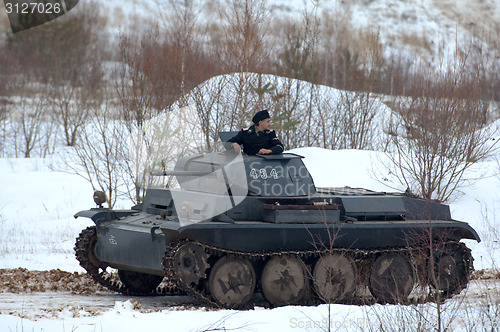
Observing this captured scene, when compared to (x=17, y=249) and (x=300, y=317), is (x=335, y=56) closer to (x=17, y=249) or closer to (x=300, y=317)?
(x=17, y=249)

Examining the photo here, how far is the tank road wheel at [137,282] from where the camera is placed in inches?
410

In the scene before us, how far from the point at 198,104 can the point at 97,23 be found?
1138 inches

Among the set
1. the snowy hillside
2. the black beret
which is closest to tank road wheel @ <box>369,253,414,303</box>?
the black beret

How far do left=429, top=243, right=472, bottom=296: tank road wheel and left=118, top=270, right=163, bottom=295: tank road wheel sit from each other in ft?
13.9

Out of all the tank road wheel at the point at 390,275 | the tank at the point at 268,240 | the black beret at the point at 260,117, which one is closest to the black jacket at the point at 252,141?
the black beret at the point at 260,117

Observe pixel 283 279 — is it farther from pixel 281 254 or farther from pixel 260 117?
pixel 260 117

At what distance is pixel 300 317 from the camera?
7805 millimetres

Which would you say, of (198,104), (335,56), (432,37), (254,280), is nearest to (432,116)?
(198,104)

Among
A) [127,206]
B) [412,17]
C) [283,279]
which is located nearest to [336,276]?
[283,279]

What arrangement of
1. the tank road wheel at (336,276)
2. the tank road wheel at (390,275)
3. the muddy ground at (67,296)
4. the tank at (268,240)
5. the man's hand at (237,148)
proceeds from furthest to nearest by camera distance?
the tank road wheel at (390,275) → the man's hand at (237,148) → the tank road wheel at (336,276) → the tank at (268,240) → the muddy ground at (67,296)

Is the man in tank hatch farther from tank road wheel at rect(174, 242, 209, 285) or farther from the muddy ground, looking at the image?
the muddy ground

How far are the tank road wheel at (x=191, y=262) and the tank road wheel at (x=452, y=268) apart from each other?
11.4 ft

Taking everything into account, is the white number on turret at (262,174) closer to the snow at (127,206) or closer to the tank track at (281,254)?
the tank track at (281,254)

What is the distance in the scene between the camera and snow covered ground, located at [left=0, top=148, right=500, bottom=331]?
284 inches
